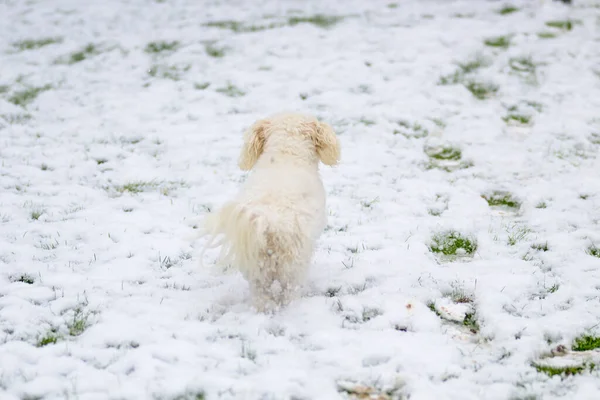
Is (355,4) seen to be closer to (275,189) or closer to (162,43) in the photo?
(162,43)

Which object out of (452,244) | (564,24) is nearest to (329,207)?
(452,244)

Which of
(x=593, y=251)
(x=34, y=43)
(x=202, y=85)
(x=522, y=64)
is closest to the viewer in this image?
(x=593, y=251)

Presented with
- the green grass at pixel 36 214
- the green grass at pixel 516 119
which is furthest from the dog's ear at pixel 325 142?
the green grass at pixel 516 119

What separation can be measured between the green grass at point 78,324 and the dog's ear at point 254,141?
5.15 feet

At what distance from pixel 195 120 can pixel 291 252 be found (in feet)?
14.6

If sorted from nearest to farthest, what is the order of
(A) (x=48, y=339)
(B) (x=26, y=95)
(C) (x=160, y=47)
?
(A) (x=48, y=339), (B) (x=26, y=95), (C) (x=160, y=47)

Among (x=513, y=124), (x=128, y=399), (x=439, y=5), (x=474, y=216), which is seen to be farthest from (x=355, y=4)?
(x=128, y=399)

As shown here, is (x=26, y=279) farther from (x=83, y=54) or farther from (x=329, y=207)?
(x=83, y=54)

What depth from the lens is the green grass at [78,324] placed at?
3.49 m

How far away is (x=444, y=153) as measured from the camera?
671 centimetres

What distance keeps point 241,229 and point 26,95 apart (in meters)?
6.21

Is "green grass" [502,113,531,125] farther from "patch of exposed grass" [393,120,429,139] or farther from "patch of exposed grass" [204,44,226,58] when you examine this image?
"patch of exposed grass" [204,44,226,58]

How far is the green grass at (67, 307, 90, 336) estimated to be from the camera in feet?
11.4

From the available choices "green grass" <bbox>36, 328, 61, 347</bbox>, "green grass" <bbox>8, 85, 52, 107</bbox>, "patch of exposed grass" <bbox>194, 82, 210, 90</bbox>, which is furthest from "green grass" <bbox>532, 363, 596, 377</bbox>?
"green grass" <bbox>8, 85, 52, 107</bbox>
